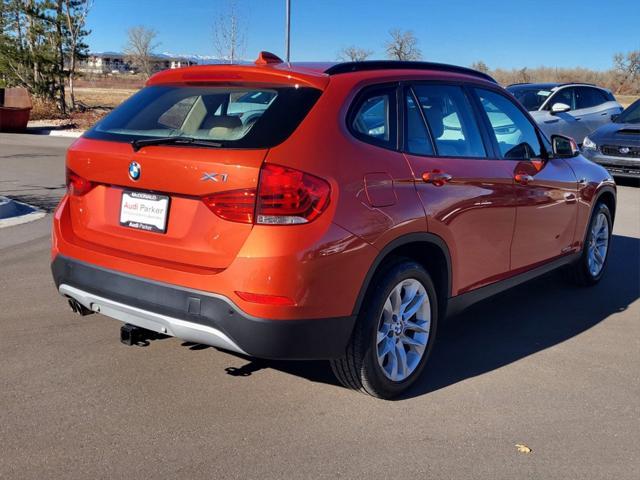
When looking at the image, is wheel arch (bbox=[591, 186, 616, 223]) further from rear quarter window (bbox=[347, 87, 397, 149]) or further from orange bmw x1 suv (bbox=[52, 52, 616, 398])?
rear quarter window (bbox=[347, 87, 397, 149])

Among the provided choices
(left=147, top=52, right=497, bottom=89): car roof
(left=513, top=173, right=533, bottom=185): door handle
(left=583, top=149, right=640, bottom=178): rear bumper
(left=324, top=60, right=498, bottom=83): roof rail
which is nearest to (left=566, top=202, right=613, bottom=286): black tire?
(left=513, top=173, right=533, bottom=185): door handle

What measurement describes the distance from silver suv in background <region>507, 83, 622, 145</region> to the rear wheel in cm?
847

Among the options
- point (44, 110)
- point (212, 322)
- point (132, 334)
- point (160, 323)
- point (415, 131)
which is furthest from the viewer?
point (44, 110)

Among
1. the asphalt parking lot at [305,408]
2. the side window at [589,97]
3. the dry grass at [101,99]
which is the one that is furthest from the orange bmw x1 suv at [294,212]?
the dry grass at [101,99]

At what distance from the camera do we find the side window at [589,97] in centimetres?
1619

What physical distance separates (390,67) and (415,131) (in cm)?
42

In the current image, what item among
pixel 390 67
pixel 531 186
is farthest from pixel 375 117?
pixel 531 186

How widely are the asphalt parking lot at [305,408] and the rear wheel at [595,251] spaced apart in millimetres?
852

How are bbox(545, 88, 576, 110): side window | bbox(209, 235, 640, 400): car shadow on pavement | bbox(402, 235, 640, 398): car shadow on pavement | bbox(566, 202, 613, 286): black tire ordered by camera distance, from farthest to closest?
1. bbox(545, 88, 576, 110): side window
2. bbox(566, 202, 613, 286): black tire
3. bbox(402, 235, 640, 398): car shadow on pavement
4. bbox(209, 235, 640, 400): car shadow on pavement

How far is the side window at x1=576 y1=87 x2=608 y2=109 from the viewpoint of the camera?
1619 centimetres

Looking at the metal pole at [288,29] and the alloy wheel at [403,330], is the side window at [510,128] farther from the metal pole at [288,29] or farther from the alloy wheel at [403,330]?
the metal pole at [288,29]

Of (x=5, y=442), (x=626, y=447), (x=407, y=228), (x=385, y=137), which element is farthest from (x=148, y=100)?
(x=626, y=447)

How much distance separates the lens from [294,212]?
3.14 m

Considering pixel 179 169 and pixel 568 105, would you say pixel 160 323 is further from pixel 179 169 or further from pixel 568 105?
pixel 568 105
